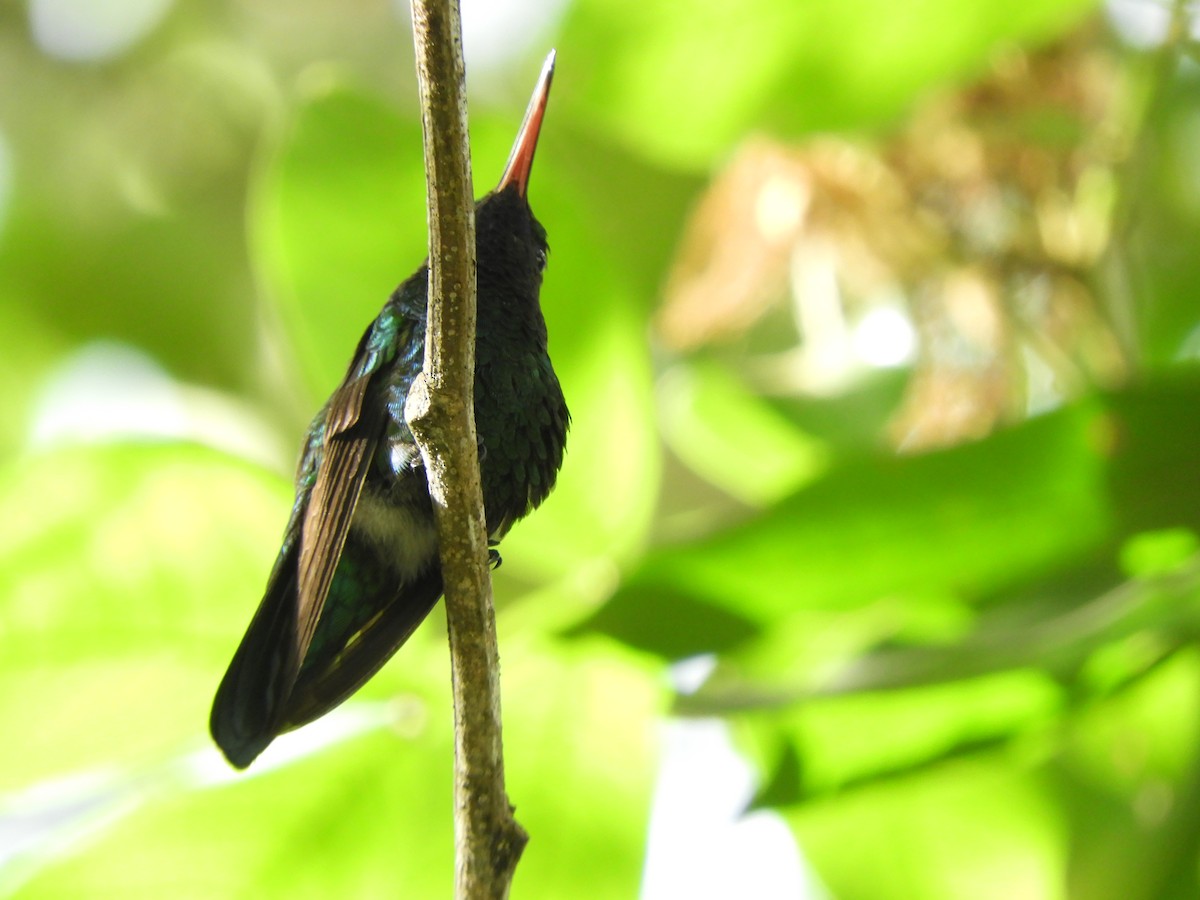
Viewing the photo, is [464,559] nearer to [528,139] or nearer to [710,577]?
[710,577]

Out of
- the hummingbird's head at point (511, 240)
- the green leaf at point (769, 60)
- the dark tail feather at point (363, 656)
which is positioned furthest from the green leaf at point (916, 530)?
the green leaf at point (769, 60)

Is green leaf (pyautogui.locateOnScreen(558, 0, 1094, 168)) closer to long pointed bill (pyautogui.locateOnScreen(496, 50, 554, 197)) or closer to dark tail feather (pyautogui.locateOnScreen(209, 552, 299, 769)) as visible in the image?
long pointed bill (pyautogui.locateOnScreen(496, 50, 554, 197))

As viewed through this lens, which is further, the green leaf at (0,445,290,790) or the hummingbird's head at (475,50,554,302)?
the hummingbird's head at (475,50,554,302)

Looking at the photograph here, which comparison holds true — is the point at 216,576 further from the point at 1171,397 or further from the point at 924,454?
A: the point at 1171,397

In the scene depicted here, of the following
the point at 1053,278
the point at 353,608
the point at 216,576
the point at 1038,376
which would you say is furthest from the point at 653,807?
the point at 1038,376

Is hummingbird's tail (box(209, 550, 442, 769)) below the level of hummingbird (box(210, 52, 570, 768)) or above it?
below

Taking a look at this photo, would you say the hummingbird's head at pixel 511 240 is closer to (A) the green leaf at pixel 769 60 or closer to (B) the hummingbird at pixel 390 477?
(B) the hummingbird at pixel 390 477

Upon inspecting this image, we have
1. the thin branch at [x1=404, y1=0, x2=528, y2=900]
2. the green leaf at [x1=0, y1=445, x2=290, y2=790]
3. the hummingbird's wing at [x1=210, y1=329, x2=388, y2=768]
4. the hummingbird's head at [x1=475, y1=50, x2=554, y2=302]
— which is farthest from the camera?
the hummingbird's head at [x1=475, y1=50, x2=554, y2=302]

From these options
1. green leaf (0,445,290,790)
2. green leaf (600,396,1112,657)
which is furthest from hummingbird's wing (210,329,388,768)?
green leaf (600,396,1112,657)
